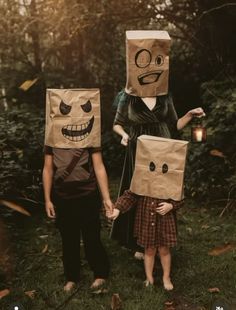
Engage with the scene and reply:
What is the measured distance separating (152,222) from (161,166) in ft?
1.58

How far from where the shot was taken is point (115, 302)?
11.1ft

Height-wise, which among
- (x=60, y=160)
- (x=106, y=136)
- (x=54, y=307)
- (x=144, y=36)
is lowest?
(x=106, y=136)

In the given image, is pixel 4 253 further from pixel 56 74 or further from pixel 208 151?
pixel 56 74

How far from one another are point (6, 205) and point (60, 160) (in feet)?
5.41

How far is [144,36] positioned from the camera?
349 centimetres

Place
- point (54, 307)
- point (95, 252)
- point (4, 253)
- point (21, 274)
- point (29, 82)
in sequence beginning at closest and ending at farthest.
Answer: point (54, 307) → point (95, 252) → point (21, 274) → point (4, 253) → point (29, 82)

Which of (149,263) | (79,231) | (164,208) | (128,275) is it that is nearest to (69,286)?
(79,231)

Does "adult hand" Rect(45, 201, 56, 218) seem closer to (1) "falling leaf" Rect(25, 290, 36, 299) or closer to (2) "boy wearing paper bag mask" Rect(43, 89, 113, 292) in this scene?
(2) "boy wearing paper bag mask" Rect(43, 89, 113, 292)

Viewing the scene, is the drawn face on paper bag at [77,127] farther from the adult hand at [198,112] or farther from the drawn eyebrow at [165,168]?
the adult hand at [198,112]

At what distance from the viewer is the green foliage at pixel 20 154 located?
16.5ft

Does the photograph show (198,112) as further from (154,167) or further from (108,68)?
(108,68)

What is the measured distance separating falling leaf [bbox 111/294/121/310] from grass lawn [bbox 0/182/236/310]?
0.04 m

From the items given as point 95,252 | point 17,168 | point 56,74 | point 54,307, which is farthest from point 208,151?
point 56,74

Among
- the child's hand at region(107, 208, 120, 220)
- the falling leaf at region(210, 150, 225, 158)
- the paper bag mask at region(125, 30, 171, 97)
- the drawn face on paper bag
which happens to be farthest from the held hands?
the falling leaf at region(210, 150, 225, 158)
